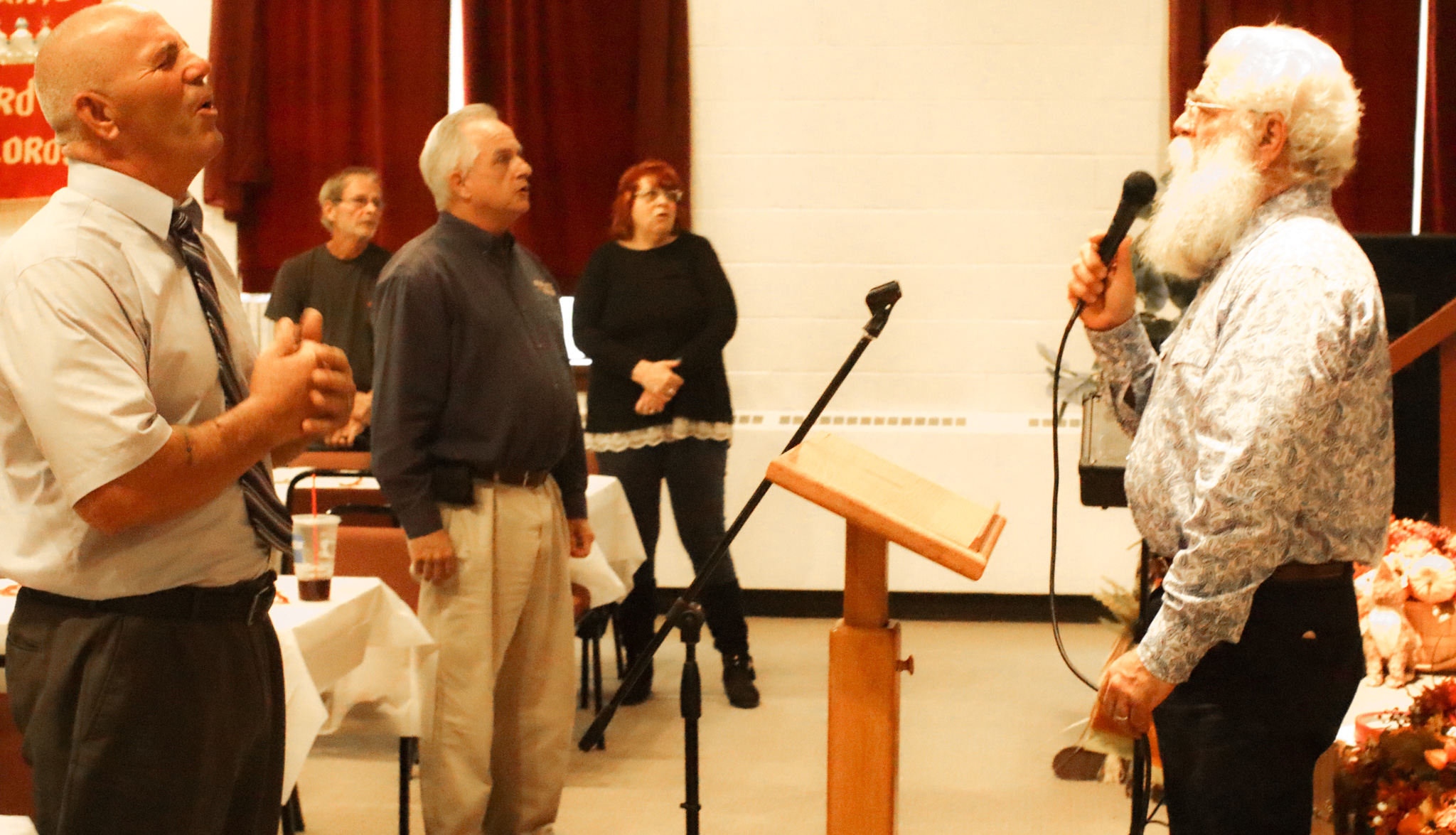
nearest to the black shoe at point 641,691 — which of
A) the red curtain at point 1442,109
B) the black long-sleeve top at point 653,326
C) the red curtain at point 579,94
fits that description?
the black long-sleeve top at point 653,326

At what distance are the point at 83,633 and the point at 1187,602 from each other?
132cm

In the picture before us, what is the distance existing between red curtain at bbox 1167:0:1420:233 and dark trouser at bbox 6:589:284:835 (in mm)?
4422

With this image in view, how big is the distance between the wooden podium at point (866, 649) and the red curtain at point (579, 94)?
3518 millimetres

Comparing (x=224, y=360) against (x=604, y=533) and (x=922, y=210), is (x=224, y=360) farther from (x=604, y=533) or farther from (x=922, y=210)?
(x=922, y=210)

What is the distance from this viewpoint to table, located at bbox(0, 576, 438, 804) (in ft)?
7.39

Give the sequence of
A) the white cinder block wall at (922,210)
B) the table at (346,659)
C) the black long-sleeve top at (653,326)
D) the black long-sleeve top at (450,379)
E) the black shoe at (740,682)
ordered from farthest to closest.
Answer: the white cinder block wall at (922,210) < the black shoe at (740,682) < the black long-sleeve top at (653,326) < the black long-sleeve top at (450,379) < the table at (346,659)

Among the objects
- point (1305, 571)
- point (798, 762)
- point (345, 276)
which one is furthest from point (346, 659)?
point (345, 276)

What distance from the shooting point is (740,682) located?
4.16 meters

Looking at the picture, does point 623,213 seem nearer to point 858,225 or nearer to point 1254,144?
point 858,225

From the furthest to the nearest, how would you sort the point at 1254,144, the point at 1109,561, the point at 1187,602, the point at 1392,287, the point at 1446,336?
1. the point at 1109,561
2. the point at 1392,287
3. the point at 1446,336
4. the point at 1254,144
5. the point at 1187,602

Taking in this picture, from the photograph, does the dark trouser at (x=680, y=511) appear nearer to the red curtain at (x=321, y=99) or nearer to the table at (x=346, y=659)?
the table at (x=346, y=659)

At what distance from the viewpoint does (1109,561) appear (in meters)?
5.16

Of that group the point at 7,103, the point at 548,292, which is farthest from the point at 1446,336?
the point at 7,103

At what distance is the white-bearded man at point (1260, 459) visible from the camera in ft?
5.12
